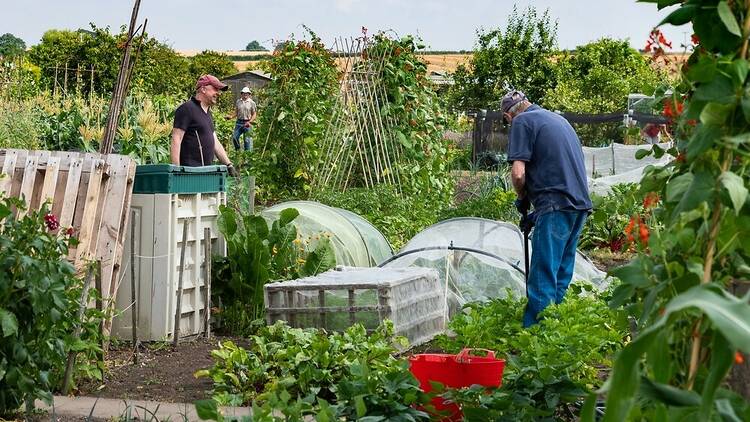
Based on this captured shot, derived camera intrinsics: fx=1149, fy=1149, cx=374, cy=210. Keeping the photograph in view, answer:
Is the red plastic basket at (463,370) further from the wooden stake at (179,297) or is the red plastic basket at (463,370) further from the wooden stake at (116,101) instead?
the wooden stake at (116,101)

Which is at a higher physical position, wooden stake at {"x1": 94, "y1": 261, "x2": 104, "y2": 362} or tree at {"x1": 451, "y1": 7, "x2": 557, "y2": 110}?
tree at {"x1": 451, "y1": 7, "x2": 557, "y2": 110}

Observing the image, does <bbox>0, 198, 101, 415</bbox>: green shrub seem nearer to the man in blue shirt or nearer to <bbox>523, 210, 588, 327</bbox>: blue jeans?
<bbox>523, 210, 588, 327</bbox>: blue jeans

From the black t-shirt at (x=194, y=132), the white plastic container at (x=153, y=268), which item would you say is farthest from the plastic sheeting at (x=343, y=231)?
the white plastic container at (x=153, y=268)

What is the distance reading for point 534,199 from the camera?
7371mm

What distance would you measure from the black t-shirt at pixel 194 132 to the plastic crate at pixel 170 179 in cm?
118

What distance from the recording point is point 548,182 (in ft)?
23.9

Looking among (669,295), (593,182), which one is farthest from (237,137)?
(669,295)

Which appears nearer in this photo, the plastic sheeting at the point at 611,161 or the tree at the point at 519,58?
the plastic sheeting at the point at 611,161

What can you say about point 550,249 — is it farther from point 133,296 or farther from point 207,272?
point 133,296

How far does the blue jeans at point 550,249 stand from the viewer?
23.2 feet

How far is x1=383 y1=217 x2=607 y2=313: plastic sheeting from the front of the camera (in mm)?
8289

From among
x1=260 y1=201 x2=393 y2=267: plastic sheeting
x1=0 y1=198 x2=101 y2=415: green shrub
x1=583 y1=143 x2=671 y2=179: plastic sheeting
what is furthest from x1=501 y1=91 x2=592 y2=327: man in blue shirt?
x1=583 y1=143 x2=671 y2=179: plastic sheeting

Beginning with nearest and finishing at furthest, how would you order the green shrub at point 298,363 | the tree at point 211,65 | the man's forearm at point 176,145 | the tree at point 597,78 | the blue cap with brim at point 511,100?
the green shrub at point 298,363 → the blue cap with brim at point 511,100 → the man's forearm at point 176,145 → the tree at point 597,78 → the tree at point 211,65

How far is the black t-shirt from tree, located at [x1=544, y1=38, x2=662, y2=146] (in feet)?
70.6
